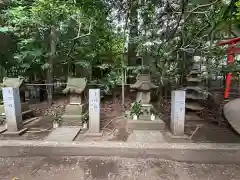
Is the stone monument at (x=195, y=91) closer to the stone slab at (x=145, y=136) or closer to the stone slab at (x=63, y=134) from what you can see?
the stone slab at (x=145, y=136)

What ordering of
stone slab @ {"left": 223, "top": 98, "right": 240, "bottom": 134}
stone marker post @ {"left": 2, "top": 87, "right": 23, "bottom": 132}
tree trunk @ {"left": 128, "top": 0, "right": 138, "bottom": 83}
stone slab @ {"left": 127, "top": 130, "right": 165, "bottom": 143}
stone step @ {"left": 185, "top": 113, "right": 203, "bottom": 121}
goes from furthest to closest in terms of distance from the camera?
tree trunk @ {"left": 128, "top": 0, "right": 138, "bottom": 83} < stone step @ {"left": 185, "top": 113, "right": 203, "bottom": 121} < stone slab @ {"left": 223, "top": 98, "right": 240, "bottom": 134} < stone marker post @ {"left": 2, "top": 87, "right": 23, "bottom": 132} < stone slab @ {"left": 127, "top": 130, "right": 165, "bottom": 143}

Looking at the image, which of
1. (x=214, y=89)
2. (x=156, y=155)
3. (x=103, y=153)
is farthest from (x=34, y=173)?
(x=214, y=89)

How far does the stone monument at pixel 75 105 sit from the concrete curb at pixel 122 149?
112cm

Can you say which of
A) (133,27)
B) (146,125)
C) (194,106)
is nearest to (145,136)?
(146,125)

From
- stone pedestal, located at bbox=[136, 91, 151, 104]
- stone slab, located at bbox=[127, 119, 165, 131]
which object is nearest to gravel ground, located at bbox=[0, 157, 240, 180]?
stone slab, located at bbox=[127, 119, 165, 131]

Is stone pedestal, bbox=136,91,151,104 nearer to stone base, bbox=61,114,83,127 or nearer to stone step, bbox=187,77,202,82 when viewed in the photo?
stone base, bbox=61,114,83,127

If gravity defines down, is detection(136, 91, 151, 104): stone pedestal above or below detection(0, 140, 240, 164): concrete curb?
above

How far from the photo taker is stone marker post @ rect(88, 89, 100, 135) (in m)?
3.92

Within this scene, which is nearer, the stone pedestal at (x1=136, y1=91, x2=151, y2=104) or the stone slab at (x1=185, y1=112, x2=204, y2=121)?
the stone pedestal at (x1=136, y1=91, x2=151, y2=104)

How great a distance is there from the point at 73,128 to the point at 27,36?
12.1ft

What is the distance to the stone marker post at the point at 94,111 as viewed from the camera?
3920 mm

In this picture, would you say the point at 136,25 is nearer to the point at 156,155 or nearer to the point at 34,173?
the point at 156,155

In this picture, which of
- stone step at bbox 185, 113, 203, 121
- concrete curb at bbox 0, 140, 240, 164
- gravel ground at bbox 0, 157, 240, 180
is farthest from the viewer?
stone step at bbox 185, 113, 203, 121

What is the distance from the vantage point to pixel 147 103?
15.8ft
